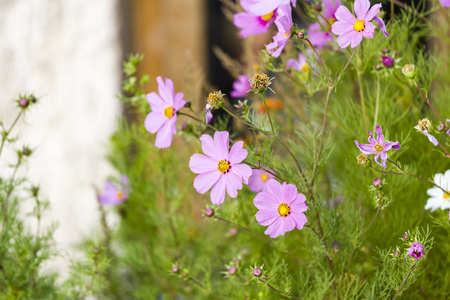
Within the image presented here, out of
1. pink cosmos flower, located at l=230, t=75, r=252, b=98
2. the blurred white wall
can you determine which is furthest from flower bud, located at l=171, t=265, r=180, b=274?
the blurred white wall

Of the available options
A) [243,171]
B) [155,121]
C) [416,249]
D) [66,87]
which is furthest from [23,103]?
[66,87]

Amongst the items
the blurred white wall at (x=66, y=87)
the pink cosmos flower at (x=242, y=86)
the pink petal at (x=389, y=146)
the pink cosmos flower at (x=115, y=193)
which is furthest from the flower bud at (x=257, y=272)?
the blurred white wall at (x=66, y=87)

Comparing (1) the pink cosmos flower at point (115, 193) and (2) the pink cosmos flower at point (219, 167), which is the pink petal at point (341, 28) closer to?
(2) the pink cosmos flower at point (219, 167)

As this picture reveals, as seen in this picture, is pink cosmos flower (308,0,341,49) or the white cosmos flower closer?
the white cosmos flower

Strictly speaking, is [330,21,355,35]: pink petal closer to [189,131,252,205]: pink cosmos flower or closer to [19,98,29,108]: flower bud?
[189,131,252,205]: pink cosmos flower

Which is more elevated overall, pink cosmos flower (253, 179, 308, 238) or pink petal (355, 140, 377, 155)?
pink petal (355, 140, 377, 155)

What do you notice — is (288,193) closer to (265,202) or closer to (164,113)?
(265,202)

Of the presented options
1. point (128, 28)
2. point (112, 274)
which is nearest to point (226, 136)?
point (112, 274)
